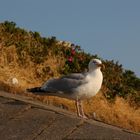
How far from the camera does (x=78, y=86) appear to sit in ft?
32.3

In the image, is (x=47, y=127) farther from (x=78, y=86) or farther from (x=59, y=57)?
(x=59, y=57)

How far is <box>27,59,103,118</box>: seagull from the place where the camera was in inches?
386

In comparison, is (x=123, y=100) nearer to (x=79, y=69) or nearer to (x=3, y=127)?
(x=79, y=69)

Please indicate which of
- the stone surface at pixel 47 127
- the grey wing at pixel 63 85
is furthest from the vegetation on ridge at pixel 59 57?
the stone surface at pixel 47 127

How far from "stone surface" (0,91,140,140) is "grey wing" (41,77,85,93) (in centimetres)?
193

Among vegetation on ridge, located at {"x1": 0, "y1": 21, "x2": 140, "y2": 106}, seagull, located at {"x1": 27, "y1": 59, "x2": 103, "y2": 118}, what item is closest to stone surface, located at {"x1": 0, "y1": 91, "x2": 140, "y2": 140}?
seagull, located at {"x1": 27, "y1": 59, "x2": 103, "y2": 118}

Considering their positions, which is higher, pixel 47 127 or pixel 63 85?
pixel 63 85

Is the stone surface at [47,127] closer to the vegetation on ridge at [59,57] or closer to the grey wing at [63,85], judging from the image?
the grey wing at [63,85]

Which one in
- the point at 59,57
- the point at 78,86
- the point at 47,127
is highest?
the point at 59,57

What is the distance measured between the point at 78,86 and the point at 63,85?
0.41 m

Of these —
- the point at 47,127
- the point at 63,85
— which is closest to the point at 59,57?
the point at 63,85

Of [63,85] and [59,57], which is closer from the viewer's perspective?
[63,85]

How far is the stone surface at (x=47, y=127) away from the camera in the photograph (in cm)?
693

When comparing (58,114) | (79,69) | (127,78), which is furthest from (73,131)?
(127,78)
